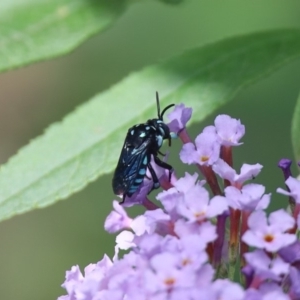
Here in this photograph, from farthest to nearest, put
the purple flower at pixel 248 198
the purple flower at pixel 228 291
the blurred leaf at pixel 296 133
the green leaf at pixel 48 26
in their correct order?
the green leaf at pixel 48 26
the blurred leaf at pixel 296 133
the purple flower at pixel 248 198
the purple flower at pixel 228 291

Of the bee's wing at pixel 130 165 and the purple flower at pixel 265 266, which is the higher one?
the bee's wing at pixel 130 165

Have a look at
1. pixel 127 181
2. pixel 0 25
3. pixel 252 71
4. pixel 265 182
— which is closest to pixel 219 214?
pixel 127 181

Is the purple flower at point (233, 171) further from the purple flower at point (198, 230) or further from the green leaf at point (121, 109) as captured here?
the green leaf at point (121, 109)

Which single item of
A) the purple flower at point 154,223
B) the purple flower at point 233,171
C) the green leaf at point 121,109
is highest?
the green leaf at point 121,109

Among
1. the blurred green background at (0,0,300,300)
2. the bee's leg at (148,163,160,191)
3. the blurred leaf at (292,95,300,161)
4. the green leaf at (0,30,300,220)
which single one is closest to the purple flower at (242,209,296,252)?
the bee's leg at (148,163,160,191)

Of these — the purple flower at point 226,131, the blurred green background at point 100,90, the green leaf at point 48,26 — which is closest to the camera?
the purple flower at point 226,131

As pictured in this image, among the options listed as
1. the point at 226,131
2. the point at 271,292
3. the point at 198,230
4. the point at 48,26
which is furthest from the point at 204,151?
the point at 48,26

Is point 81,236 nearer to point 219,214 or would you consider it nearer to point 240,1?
point 240,1

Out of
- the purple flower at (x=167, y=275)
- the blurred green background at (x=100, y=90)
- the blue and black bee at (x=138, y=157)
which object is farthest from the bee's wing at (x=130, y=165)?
the blurred green background at (x=100, y=90)
